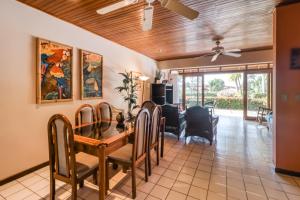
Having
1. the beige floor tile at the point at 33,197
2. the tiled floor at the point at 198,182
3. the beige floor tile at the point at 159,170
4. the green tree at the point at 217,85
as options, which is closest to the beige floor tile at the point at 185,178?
the tiled floor at the point at 198,182

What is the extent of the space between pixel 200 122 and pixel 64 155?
308 centimetres

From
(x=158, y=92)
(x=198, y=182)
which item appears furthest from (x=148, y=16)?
(x=158, y=92)

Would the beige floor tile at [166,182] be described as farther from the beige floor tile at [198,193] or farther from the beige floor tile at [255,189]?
the beige floor tile at [255,189]

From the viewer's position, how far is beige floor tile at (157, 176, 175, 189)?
225 centimetres

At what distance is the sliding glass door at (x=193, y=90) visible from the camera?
801 centimetres

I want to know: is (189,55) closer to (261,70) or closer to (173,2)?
(261,70)

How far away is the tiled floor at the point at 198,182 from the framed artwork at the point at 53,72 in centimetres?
127

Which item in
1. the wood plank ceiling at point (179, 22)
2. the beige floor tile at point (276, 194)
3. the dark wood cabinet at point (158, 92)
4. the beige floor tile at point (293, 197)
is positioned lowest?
the beige floor tile at point (293, 197)

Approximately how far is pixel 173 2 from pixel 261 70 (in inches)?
259

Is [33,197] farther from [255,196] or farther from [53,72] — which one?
[255,196]

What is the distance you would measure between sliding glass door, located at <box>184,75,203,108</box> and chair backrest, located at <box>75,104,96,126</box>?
5.88m

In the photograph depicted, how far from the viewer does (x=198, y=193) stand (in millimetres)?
2072

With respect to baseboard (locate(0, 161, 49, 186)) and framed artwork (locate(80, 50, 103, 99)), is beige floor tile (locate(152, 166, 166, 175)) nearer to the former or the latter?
baseboard (locate(0, 161, 49, 186))

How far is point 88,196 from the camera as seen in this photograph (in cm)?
201
